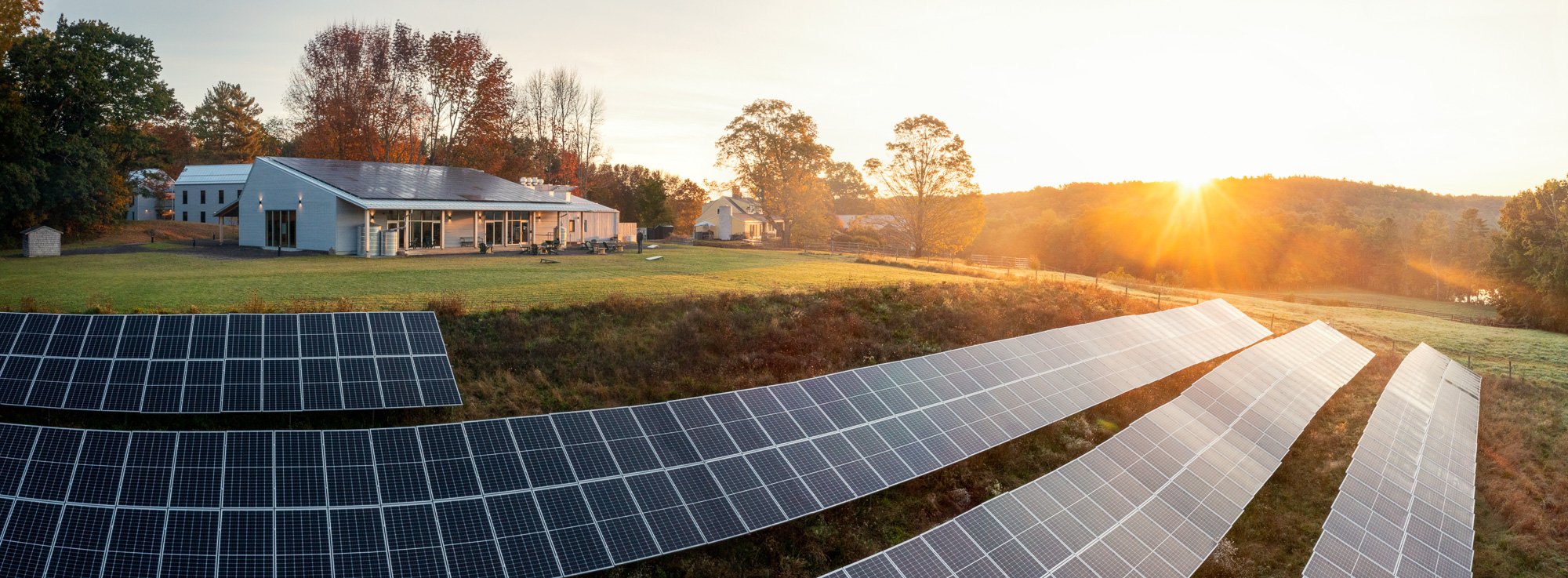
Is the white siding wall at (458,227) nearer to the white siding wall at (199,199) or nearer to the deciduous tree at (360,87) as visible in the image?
the deciduous tree at (360,87)

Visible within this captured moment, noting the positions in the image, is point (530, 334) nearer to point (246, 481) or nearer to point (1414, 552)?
point (246, 481)

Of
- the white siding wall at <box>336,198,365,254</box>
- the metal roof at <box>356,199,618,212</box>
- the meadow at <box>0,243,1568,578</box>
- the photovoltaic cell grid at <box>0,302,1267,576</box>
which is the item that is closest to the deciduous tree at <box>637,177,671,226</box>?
the metal roof at <box>356,199,618,212</box>

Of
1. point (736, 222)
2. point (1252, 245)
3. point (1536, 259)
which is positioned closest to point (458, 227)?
point (736, 222)

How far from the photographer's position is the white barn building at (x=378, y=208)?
38062 millimetres

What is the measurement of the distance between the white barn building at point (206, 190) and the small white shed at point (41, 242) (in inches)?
1350

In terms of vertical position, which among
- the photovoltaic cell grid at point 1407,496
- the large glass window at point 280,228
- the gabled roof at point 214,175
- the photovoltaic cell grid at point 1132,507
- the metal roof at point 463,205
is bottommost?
the photovoltaic cell grid at point 1407,496

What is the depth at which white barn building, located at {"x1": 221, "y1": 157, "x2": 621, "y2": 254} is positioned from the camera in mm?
38062

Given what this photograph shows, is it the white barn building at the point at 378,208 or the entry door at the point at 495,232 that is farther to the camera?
the entry door at the point at 495,232

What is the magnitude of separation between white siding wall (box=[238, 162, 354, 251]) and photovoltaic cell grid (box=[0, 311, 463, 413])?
25581 mm

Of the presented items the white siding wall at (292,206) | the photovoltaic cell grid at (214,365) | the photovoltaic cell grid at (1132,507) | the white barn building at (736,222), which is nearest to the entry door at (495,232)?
the white siding wall at (292,206)

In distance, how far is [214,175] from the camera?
217ft

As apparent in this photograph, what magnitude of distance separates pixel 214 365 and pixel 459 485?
6486 millimetres

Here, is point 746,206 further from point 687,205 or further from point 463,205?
point 463,205

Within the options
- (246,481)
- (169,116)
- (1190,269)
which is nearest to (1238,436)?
(246,481)
